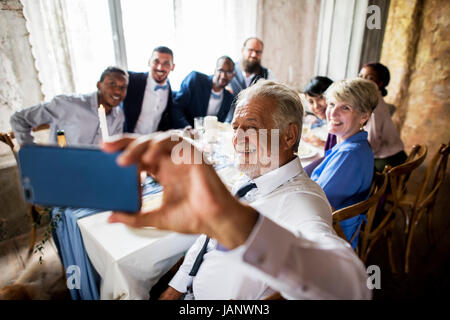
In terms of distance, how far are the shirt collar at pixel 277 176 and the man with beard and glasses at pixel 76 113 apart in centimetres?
155

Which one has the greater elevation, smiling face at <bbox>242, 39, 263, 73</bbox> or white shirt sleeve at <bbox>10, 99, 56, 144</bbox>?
smiling face at <bbox>242, 39, 263, 73</bbox>

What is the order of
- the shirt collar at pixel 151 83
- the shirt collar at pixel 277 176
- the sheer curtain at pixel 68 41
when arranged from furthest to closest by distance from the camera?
the shirt collar at pixel 151 83, the sheer curtain at pixel 68 41, the shirt collar at pixel 277 176

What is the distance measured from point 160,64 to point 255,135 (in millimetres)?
1996

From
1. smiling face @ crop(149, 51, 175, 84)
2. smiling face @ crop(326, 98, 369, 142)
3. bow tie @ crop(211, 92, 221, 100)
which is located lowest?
bow tie @ crop(211, 92, 221, 100)

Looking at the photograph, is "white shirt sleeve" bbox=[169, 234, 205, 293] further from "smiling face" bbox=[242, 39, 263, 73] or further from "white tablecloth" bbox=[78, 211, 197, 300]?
"smiling face" bbox=[242, 39, 263, 73]

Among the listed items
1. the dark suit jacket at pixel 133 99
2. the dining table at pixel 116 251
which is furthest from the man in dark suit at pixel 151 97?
the dining table at pixel 116 251

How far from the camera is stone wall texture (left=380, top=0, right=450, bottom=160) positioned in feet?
10.7

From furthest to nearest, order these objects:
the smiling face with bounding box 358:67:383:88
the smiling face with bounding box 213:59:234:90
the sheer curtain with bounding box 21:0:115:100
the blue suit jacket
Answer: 1. the blue suit jacket
2. the smiling face with bounding box 213:59:234:90
3. the smiling face with bounding box 358:67:383:88
4. the sheer curtain with bounding box 21:0:115:100

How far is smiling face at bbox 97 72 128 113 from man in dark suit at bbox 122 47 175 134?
0.59 m

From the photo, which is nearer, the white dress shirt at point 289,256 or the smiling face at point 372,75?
the white dress shirt at point 289,256

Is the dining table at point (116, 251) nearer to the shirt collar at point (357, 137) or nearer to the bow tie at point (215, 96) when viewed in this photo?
the shirt collar at point (357, 137)

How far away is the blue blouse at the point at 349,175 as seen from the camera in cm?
132

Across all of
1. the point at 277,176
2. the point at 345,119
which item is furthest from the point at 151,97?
the point at 277,176

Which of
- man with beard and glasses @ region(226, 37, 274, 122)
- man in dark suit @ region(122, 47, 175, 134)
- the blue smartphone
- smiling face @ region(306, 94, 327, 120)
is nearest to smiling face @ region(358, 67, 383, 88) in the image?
smiling face @ region(306, 94, 327, 120)
